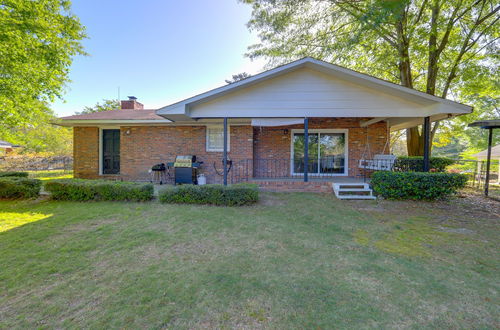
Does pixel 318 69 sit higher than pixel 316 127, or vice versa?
pixel 318 69

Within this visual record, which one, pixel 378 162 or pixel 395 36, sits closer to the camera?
pixel 378 162

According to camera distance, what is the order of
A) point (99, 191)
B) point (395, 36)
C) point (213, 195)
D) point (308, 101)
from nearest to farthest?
point (213, 195) → point (99, 191) → point (308, 101) → point (395, 36)

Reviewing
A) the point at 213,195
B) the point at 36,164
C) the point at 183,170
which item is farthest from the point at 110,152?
the point at 36,164

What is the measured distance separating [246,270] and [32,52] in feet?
30.1

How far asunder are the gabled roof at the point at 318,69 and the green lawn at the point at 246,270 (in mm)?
3370

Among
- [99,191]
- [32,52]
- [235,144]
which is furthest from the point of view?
[235,144]

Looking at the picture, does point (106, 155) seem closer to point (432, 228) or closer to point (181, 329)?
point (181, 329)

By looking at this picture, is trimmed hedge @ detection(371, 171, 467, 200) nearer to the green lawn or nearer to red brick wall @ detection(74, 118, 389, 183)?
the green lawn

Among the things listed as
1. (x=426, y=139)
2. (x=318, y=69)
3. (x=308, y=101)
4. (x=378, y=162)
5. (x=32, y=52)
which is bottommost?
(x=378, y=162)

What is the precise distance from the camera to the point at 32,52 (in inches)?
261

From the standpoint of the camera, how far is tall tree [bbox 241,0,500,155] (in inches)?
340

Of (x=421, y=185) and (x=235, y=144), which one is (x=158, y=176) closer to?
(x=235, y=144)

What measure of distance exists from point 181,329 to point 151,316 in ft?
1.13

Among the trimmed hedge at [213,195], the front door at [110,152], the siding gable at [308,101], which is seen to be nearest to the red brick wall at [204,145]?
the front door at [110,152]
